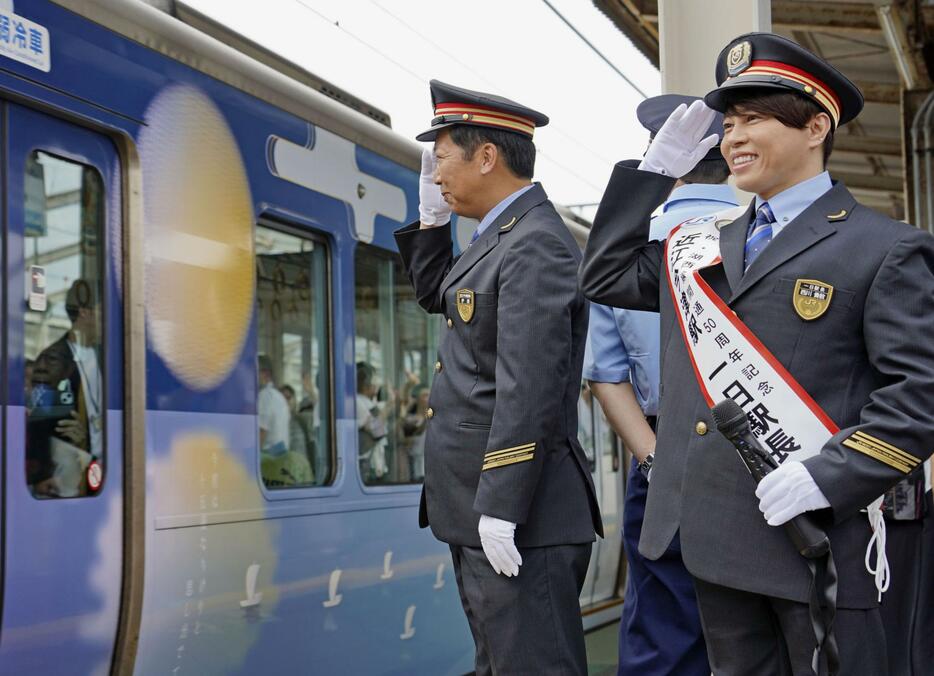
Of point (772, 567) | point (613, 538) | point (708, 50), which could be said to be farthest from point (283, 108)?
point (613, 538)

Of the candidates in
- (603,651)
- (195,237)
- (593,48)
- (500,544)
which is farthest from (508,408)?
(593,48)

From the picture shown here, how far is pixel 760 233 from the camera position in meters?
2.36

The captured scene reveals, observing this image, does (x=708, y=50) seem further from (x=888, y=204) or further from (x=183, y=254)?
(x=888, y=204)

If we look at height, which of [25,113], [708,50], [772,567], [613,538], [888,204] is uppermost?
[888,204]

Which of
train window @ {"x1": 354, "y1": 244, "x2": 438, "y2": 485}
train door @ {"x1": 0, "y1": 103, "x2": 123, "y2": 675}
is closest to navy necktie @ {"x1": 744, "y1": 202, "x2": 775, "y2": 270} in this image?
train door @ {"x1": 0, "y1": 103, "x2": 123, "y2": 675}

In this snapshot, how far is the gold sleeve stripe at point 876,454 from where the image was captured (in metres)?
2.06

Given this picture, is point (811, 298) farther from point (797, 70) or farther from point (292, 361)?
point (292, 361)

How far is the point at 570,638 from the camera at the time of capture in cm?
289

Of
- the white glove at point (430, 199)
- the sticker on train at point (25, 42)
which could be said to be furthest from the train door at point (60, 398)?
the white glove at point (430, 199)

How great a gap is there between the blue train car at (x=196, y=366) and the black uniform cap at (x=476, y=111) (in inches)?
39.6

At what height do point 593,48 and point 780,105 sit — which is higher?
point 593,48

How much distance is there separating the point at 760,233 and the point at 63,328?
6.42ft

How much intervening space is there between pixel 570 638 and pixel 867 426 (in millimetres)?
1085

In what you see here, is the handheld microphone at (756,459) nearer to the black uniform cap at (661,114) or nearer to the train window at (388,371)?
the black uniform cap at (661,114)
